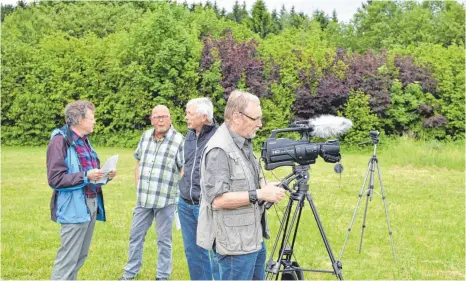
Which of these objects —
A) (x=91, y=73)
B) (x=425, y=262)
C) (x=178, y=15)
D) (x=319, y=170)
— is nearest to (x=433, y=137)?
(x=319, y=170)

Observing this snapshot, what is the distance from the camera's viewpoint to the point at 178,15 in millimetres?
22172

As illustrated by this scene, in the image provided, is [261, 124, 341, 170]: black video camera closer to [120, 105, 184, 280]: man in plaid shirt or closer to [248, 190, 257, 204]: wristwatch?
[248, 190, 257, 204]: wristwatch

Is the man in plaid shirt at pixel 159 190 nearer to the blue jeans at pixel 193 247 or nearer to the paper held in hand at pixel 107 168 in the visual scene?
the blue jeans at pixel 193 247

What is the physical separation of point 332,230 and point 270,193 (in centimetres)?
503

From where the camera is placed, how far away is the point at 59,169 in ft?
13.9

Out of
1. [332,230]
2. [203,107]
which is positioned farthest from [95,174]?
[332,230]

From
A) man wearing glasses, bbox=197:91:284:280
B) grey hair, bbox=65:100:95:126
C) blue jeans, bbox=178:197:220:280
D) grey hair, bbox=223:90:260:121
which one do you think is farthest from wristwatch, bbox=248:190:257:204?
grey hair, bbox=65:100:95:126

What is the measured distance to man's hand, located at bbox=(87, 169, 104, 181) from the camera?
424 centimetres

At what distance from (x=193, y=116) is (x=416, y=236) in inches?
172

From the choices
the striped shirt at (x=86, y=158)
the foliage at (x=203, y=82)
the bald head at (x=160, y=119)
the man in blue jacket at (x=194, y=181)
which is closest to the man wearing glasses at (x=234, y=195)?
the man in blue jacket at (x=194, y=181)

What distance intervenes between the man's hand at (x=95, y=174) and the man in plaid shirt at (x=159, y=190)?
1163 mm

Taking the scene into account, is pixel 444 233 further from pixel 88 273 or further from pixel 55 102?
pixel 55 102

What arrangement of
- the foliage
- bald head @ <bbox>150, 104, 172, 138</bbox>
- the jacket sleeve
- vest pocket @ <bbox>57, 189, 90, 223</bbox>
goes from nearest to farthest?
the jacket sleeve < vest pocket @ <bbox>57, 189, 90, 223</bbox> < bald head @ <bbox>150, 104, 172, 138</bbox> < the foliage

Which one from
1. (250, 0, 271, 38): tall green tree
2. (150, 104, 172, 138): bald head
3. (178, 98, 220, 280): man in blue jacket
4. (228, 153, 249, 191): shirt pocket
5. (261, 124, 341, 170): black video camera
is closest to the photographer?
(228, 153, 249, 191): shirt pocket
